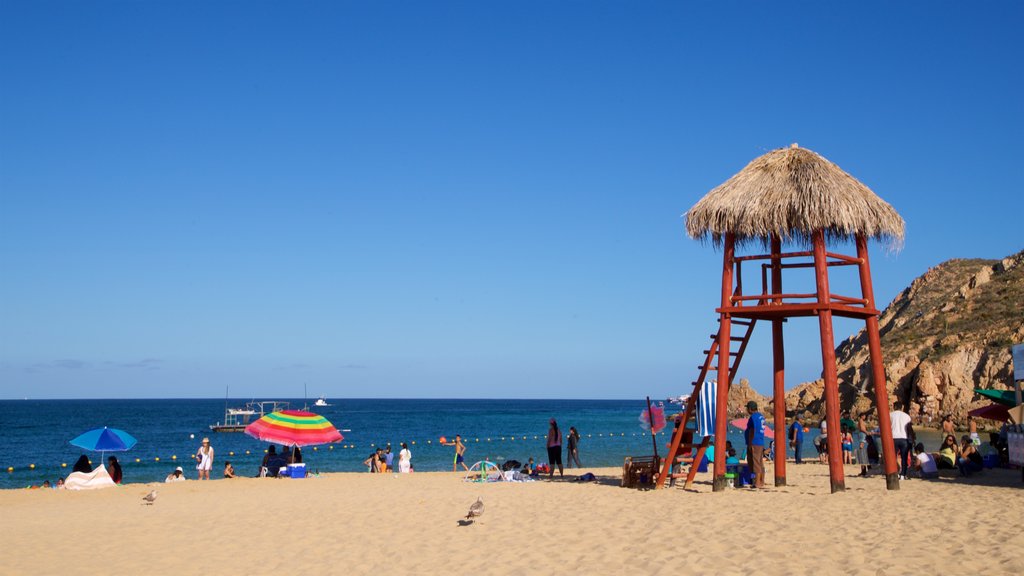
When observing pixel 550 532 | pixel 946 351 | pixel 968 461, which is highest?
pixel 946 351

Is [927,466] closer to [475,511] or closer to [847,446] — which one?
[847,446]

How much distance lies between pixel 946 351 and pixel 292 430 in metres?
46.4

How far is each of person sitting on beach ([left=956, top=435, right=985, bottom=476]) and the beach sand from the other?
0.40 meters

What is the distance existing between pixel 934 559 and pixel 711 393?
8396mm

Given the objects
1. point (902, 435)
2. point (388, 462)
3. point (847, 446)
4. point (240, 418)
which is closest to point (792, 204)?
point (902, 435)

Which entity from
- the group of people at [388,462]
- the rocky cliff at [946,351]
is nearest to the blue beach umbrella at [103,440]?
the group of people at [388,462]

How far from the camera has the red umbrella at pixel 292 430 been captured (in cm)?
2059

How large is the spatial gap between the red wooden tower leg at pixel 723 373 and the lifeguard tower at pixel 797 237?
18mm

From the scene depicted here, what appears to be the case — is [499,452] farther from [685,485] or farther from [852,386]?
[685,485]

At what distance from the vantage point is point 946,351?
53.3 metres

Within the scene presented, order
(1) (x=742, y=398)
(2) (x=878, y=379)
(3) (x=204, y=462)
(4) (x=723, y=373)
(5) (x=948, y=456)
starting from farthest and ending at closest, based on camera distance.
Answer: (1) (x=742, y=398), (3) (x=204, y=462), (5) (x=948, y=456), (4) (x=723, y=373), (2) (x=878, y=379)

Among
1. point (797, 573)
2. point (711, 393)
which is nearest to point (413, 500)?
point (711, 393)

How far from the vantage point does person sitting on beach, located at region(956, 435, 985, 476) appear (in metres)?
16.8

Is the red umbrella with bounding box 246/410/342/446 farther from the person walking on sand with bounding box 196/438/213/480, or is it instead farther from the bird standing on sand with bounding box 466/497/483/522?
the bird standing on sand with bounding box 466/497/483/522
